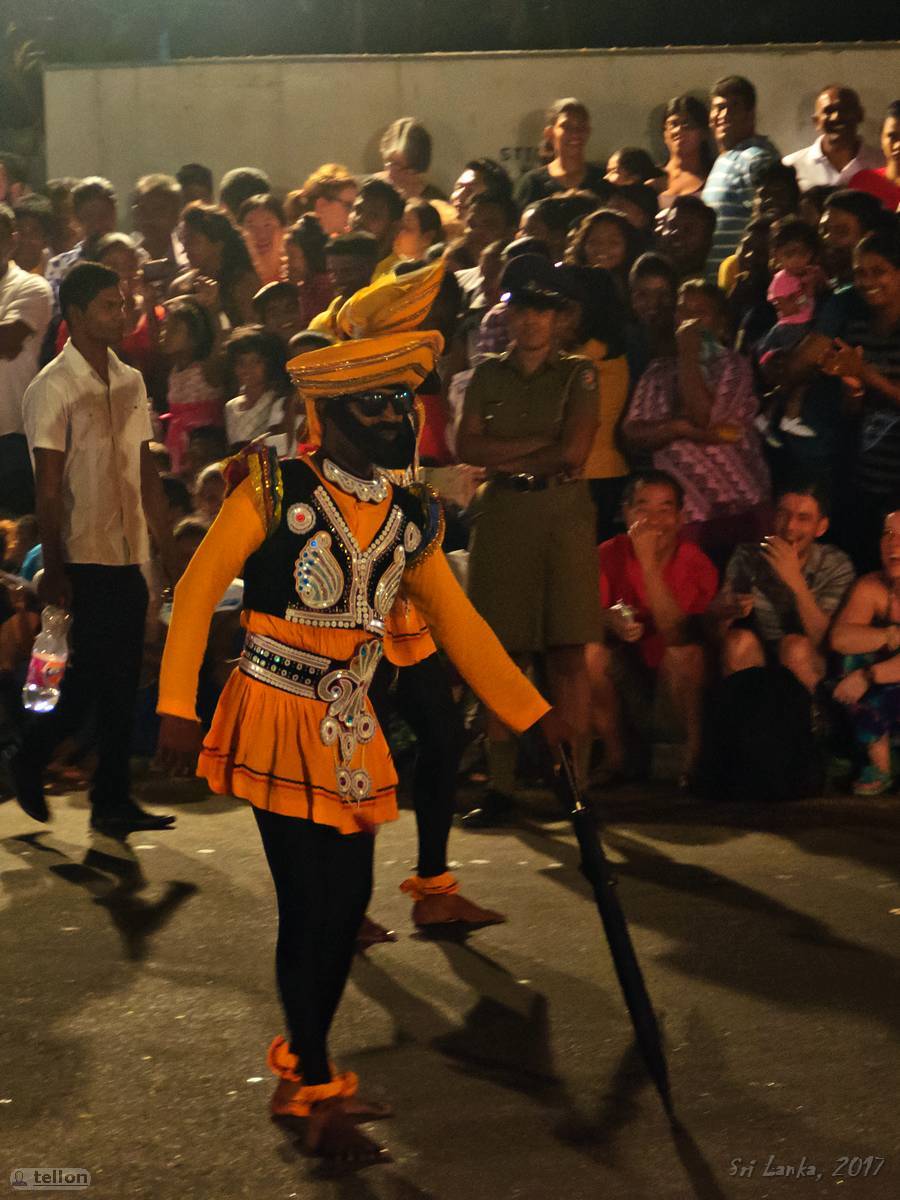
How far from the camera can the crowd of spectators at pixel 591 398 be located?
779 centimetres

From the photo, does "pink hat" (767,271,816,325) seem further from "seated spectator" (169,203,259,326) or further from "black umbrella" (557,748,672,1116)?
"black umbrella" (557,748,672,1116)

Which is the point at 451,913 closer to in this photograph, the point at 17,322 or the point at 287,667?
the point at 287,667

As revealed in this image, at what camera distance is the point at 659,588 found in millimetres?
8461

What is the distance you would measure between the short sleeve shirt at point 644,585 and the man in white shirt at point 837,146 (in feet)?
9.25

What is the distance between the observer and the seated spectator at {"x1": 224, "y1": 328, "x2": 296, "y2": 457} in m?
10.2

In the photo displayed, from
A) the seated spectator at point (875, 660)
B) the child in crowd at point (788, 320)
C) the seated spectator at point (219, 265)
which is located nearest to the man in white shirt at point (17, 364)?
the seated spectator at point (219, 265)

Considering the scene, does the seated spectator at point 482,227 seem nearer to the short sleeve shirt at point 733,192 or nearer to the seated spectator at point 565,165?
the seated spectator at point 565,165

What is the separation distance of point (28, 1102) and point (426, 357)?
2085mm

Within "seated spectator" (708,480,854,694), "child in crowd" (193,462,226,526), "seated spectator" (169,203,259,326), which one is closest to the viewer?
"seated spectator" (708,480,854,694)

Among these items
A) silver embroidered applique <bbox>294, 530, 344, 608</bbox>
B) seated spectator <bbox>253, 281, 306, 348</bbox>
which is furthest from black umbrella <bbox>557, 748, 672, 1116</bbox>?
seated spectator <bbox>253, 281, 306, 348</bbox>

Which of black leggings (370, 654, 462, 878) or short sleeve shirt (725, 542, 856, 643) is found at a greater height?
short sleeve shirt (725, 542, 856, 643)

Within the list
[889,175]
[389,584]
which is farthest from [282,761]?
[889,175]

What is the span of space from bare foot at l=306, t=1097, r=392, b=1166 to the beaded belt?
97 cm

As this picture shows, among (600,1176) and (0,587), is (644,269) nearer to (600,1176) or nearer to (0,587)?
(0,587)
